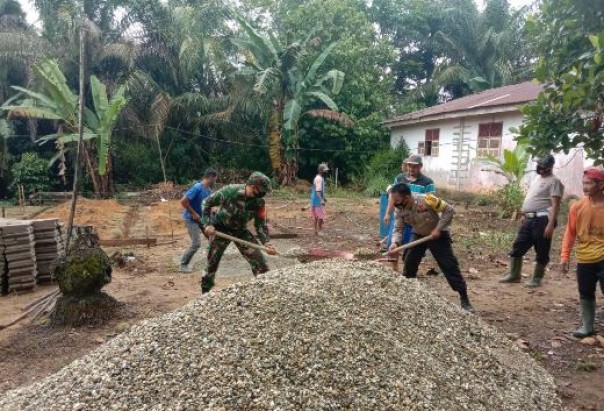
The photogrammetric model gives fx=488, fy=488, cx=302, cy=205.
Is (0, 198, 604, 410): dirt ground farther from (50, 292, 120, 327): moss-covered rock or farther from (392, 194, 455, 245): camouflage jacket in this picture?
(392, 194, 455, 245): camouflage jacket

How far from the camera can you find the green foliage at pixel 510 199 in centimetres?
1005

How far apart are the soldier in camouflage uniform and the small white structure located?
7.94m

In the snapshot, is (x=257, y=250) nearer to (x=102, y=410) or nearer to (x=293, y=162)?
(x=102, y=410)

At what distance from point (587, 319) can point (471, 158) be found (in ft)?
32.7

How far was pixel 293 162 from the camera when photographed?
1586 cm

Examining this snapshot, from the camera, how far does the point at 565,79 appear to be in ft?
10.5

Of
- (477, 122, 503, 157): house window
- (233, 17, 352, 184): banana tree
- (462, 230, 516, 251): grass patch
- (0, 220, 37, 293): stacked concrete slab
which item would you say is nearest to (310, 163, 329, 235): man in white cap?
(462, 230, 516, 251): grass patch

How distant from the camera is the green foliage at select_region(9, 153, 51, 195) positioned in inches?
557

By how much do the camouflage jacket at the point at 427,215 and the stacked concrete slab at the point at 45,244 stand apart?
3.97m

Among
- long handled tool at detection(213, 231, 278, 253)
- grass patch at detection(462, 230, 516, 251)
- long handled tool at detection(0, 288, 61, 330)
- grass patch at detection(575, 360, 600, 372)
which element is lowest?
grass patch at detection(462, 230, 516, 251)

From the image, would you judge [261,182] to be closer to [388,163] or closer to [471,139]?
[471,139]

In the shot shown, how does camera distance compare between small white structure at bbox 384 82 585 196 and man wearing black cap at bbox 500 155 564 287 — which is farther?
small white structure at bbox 384 82 585 196

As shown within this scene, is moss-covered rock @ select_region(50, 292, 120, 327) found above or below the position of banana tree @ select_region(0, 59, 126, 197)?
below

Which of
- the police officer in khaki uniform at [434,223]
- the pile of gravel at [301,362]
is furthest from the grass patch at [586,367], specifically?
the police officer in khaki uniform at [434,223]
